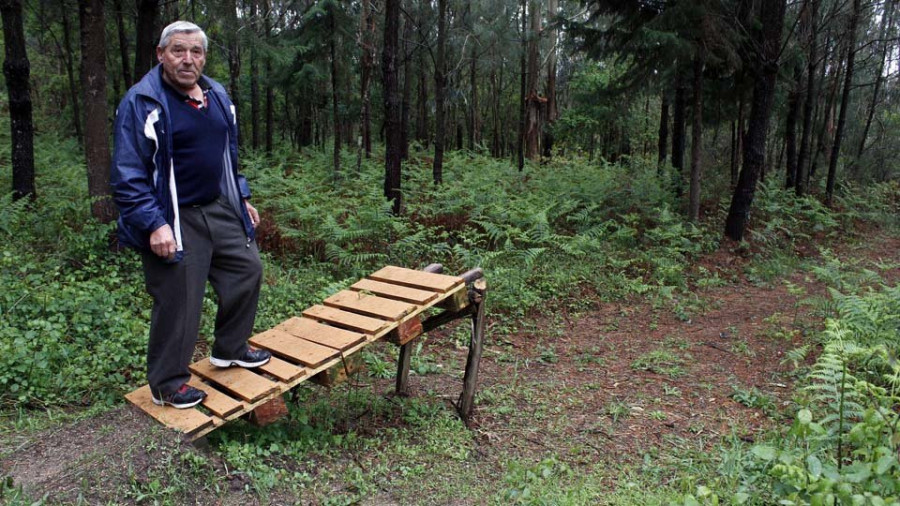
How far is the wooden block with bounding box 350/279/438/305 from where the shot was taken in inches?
173

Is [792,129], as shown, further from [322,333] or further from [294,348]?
[294,348]

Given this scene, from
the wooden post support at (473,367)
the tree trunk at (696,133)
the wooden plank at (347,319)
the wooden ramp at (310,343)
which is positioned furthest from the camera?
the tree trunk at (696,133)

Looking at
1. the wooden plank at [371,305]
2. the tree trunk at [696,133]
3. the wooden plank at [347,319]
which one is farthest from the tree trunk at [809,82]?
the wooden plank at [347,319]

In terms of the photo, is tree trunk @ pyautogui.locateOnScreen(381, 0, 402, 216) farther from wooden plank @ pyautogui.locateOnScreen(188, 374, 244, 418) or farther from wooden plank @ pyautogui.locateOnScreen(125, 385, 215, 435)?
wooden plank @ pyautogui.locateOnScreen(125, 385, 215, 435)

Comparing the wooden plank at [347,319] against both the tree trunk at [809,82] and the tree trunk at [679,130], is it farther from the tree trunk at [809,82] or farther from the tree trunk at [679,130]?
the tree trunk at [809,82]

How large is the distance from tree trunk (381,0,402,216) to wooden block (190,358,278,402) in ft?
20.1

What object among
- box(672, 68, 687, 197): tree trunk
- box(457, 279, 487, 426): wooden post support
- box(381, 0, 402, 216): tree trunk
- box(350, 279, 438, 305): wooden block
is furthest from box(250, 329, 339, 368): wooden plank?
box(672, 68, 687, 197): tree trunk

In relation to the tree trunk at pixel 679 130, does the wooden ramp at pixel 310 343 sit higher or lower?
lower

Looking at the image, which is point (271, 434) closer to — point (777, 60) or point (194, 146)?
point (194, 146)

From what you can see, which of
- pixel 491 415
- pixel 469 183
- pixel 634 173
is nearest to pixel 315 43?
pixel 469 183

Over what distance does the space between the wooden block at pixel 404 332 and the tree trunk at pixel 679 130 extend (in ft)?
36.1

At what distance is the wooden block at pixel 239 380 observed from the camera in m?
3.56

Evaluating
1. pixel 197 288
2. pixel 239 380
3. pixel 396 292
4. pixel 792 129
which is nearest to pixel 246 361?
pixel 239 380

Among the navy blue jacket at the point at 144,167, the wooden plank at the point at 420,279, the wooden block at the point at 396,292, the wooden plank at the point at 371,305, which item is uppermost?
the navy blue jacket at the point at 144,167
